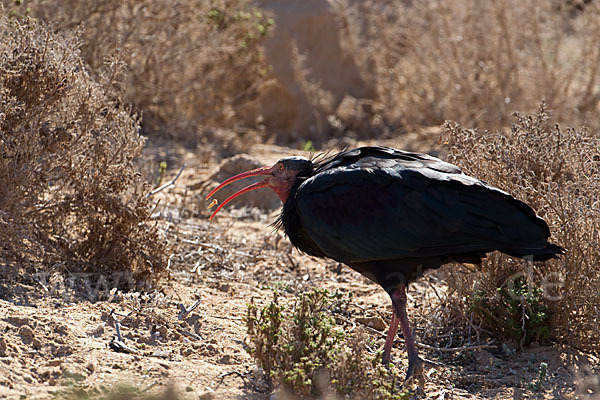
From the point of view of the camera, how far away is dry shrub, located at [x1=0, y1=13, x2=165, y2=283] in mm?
4820

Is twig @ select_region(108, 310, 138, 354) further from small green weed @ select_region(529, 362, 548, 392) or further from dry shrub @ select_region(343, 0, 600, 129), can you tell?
dry shrub @ select_region(343, 0, 600, 129)

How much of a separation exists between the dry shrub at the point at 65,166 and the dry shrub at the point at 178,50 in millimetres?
2204

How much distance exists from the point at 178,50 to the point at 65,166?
3898 mm

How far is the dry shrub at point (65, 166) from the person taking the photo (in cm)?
482

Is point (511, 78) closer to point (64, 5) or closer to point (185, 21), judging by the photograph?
point (185, 21)

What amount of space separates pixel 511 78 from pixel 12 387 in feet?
25.1

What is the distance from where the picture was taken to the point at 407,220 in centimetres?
443

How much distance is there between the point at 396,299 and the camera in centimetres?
461

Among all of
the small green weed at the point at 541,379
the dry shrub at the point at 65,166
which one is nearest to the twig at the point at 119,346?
the dry shrub at the point at 65,166

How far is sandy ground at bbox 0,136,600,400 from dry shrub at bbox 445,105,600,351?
0.20 meters

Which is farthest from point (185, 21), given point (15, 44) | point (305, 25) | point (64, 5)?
point (15, 44)

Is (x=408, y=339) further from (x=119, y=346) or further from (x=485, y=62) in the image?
(x=485, y=62)

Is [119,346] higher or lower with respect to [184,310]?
lower

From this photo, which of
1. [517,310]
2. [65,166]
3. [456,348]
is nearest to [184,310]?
[65,166]
